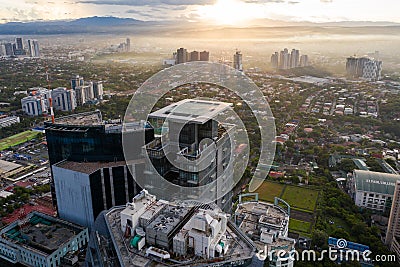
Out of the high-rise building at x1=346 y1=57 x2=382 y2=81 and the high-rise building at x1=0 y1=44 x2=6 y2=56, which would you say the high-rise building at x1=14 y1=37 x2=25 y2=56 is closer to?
the high-rise building at x1=0 y1=44 x2=6 y2=56

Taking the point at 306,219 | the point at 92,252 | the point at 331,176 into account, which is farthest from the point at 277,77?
the point at 92,252

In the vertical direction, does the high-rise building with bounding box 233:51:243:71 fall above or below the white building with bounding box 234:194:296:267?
above

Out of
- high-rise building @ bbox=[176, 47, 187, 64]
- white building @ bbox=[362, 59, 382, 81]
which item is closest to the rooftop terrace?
high-rise building @ bbox=[176, 47, 187, 64]

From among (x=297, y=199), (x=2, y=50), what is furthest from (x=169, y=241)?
(x=2, y=50)

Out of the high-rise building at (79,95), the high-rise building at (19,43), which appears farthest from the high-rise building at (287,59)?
the high-rise building at (19,43)

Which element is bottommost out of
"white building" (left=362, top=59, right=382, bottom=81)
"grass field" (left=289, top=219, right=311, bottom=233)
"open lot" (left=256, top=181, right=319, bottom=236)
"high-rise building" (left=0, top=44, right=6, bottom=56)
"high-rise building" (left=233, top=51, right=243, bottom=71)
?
"grass field" (left=289, top=219, right=311, bottom=233)

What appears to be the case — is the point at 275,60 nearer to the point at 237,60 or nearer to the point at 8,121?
the point at 237,60
